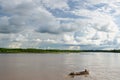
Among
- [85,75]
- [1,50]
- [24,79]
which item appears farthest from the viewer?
[1,50]

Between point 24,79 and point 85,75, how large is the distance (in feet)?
31.2

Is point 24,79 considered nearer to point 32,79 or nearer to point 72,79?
point 32,79

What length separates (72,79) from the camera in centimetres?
3406

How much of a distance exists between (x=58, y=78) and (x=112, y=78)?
723 centimetres

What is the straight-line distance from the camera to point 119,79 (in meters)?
34.4

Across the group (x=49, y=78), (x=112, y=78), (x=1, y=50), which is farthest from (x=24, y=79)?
(x=1, y=50)

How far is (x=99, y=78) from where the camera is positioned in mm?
34906

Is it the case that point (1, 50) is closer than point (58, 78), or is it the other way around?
point (58, 78)

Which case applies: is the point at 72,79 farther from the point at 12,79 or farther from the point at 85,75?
the point at 12,79

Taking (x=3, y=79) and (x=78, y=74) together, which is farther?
(x=78, y=74)

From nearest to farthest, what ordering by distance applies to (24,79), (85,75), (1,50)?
(24,79) → (85,75) → (1,50)

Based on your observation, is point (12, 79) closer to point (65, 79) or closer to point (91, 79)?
point (65, 79)

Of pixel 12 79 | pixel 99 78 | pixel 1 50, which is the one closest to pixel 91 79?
pixel 99 78

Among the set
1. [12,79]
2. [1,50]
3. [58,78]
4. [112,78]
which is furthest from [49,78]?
[1,50]
